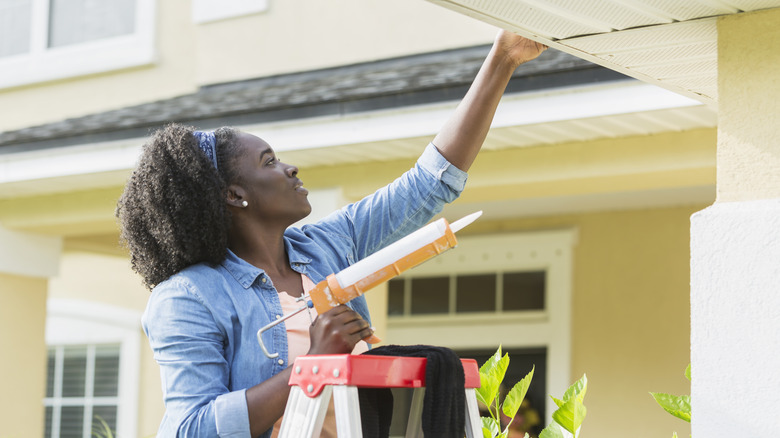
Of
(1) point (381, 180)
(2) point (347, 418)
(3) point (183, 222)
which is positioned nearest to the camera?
(2) point (347, 418)

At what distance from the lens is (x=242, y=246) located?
8.18 feet

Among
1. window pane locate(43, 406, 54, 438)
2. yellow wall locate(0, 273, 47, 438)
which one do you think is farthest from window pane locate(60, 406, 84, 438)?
yellow wall locate(0, 273, 47, 438)

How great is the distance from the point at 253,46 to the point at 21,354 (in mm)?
2891

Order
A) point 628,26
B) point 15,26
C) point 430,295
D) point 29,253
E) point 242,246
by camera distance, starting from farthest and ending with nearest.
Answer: point 15,26 → point 430,295 → point 29,253 → point 242,246 → point 628,26

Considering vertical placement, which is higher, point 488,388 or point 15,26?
point 15,26

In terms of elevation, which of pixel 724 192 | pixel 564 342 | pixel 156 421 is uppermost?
pixel 724 192

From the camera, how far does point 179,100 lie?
7.35m

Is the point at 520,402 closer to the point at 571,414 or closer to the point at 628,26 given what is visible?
the point at 571,414

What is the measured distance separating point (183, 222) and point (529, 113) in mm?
2788

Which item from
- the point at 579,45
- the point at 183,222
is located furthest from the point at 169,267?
the point at 579,45

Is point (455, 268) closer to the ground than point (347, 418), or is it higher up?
higher up

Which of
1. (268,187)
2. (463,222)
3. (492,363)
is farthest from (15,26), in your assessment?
(463,222)

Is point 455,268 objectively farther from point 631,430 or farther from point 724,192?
point 724,192

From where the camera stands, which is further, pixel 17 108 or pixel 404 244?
pixel 17 108
